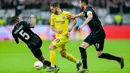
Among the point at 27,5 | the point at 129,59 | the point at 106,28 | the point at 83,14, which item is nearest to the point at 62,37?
the point at 83,14

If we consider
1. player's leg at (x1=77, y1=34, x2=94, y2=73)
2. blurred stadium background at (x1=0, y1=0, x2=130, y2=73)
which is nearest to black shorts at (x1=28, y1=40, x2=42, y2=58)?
player's leg at (x1=77, y1=34, x2=94, y2=73)

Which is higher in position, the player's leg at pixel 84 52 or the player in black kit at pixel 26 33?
the player in black kit at pixel 26 33

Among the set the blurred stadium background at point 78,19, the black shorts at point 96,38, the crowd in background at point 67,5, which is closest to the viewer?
the black shorts at point 96,38

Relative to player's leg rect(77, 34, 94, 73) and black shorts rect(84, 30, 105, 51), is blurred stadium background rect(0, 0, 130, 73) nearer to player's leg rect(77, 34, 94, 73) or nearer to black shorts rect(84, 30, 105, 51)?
black shorts rect(84, 30, 105, 51)

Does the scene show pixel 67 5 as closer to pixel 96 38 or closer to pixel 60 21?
pixel 60 21

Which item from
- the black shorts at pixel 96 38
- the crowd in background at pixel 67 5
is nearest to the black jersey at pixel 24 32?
the black shorts at pixel 96 38

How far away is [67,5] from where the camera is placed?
34844 millimetres

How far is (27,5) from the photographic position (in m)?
35.1

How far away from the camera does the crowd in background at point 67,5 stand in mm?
34812

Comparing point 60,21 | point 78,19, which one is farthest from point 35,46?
point 78,19

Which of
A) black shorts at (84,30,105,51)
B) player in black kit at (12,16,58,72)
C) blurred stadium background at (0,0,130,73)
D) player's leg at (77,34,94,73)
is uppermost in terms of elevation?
blurred stadium background at (0,0,130,73)

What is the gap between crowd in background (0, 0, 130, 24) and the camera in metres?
34.8

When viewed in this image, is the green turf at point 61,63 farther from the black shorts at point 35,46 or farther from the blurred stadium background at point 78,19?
the blurred stadium background at point 78,19

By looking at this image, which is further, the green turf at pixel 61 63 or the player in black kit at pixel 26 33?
the green turf at pixel 61 63
